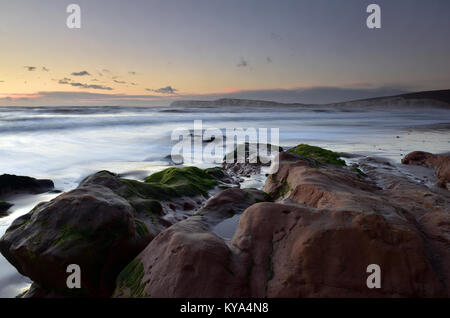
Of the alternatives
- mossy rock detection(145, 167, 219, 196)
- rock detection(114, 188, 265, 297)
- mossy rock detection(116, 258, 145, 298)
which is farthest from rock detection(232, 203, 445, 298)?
mossy rock detection(145, 167, 219, 196)

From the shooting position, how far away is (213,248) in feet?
9.00

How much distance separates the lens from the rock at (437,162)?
22.1ft

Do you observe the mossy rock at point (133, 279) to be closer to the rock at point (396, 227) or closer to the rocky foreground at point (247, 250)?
the rocky foreground at point (247, 250)

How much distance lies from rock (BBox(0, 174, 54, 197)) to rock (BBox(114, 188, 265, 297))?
16.2 ft

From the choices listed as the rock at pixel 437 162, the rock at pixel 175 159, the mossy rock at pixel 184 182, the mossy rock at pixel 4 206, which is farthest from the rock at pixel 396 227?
the rock at pixel 175 159

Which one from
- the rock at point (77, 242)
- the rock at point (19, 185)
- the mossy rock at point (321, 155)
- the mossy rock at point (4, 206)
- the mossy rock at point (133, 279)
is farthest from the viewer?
the mossy rock at point (321, 155)

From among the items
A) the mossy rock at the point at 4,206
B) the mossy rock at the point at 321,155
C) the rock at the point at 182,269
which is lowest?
the mossy rock at the point at 4,206

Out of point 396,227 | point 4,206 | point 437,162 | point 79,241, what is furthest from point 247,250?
point 437,162

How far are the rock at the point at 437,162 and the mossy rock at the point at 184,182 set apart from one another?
16.2ft

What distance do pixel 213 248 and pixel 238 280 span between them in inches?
13.4

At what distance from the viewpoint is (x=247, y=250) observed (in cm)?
288
